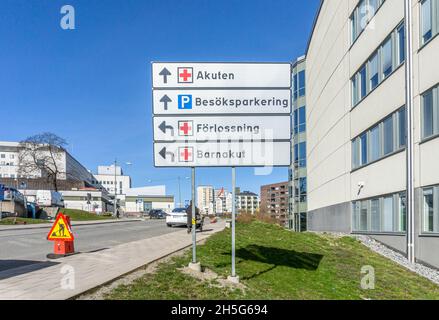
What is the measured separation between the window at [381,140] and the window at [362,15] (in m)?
5.54

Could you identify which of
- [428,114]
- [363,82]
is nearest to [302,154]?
[363,82]

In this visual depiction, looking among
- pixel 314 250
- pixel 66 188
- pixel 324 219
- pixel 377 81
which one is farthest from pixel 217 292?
pixel 66 188

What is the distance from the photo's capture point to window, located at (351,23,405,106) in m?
14.9

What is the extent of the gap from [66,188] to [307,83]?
65231 mm

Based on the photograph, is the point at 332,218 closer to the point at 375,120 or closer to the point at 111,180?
the point at 375,120

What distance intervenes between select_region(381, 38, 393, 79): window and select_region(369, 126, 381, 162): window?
8.30 feet

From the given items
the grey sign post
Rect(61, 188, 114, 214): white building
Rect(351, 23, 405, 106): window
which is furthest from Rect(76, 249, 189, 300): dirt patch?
Rect(61, 188, 114, 214): white building

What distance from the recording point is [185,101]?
24.0 feet

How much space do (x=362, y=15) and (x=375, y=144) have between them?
720 cm

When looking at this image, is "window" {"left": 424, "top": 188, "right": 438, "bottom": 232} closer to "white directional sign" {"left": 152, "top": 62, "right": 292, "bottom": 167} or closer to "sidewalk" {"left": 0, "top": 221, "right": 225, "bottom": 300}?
"white directional sign" {"left": 152, "top": 62, "right": 292, "bottom": 167}

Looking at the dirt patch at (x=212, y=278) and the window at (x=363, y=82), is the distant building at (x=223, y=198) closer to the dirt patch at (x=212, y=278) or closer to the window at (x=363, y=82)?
the window at (x=363, y=82)

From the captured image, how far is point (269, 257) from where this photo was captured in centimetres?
955

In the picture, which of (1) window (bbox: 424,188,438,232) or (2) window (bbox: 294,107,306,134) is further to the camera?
(2) window (bbox: 294,107,306,134)
